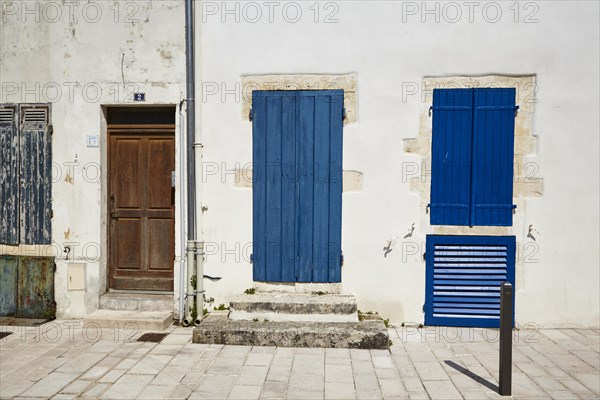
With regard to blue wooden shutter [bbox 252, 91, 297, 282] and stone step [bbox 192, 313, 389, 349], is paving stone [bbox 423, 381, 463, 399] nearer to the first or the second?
stone step [bbox 192, 313, 389, 349]

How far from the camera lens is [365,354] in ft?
15.9

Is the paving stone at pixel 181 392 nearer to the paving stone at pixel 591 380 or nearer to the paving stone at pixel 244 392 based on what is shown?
the paving stone at pixel 244 392

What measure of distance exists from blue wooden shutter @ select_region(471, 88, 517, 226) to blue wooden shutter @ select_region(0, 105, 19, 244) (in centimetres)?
559

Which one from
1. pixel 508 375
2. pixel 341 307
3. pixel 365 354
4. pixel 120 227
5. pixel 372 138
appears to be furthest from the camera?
Answer: pixel 120 227

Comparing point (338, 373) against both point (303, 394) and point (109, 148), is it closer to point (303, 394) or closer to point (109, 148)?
point (303, 394)

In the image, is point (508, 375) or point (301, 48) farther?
point (301, 48)

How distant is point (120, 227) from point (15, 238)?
4.17ft

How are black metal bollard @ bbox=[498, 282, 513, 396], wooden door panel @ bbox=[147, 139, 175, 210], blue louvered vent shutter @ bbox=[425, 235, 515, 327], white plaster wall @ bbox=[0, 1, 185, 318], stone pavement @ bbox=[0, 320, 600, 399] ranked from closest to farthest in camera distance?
black metal bollard @ bbox=[498, 282, 513, 396] < stone pavement @ bbox=[0, 320, 600, 399] < blue louvered vent shutter @ bbox=[425, 235, 515, 327] < white plaster wall @ bbox=[0, 1, 185, 318] < wooden door panel @ bbox=[147, 139, 175, 210]

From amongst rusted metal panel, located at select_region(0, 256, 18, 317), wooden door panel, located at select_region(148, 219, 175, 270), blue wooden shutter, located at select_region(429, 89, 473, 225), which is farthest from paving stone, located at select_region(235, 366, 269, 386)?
rusted metal panel, located at select_region(0, 256, 18, 317)

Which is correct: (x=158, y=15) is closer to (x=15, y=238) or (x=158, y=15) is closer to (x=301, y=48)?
(x=301, y=48)

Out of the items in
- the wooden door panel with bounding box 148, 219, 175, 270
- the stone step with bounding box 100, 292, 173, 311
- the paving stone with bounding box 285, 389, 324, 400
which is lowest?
the paving stone with bounding box 285, 389, 324, 400

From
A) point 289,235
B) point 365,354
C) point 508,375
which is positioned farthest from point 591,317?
point 289,235

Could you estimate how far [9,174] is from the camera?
6.03 meters

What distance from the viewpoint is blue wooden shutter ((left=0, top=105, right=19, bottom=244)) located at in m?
6.00
